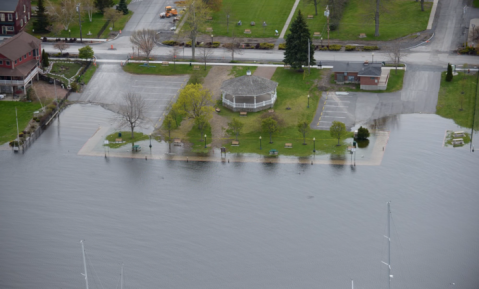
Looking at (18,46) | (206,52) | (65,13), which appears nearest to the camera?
(18,46)

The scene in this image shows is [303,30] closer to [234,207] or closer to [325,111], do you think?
[325,111]

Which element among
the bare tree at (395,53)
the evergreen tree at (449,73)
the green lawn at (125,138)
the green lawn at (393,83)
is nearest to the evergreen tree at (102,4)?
the green lawn at (125,138)

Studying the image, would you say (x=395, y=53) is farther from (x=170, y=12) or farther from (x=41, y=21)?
(x=41, y=21)

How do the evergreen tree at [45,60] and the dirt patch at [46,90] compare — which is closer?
the dirt patch at [46,90]

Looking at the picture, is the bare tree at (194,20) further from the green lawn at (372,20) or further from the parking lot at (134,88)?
the green lawn at (372,20)

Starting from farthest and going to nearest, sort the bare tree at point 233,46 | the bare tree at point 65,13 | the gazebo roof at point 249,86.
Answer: the bare tree at point 65,13 < the bare tree at point 233,46 < the gazebo roof at point 249,86

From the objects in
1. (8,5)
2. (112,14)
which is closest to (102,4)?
(112,14)

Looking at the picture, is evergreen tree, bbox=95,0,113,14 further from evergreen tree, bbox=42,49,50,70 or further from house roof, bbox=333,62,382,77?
house roof, bbox=333,62,382,77
